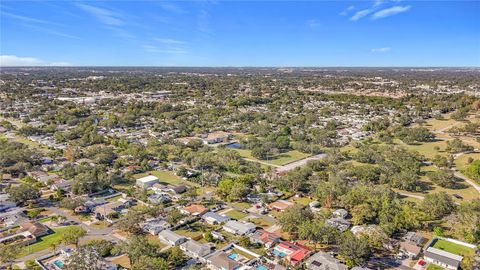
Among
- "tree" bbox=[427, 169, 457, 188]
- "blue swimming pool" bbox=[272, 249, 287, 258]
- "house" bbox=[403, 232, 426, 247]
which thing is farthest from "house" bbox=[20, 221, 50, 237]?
"tree" bbox=[427, 169, 457, 188]

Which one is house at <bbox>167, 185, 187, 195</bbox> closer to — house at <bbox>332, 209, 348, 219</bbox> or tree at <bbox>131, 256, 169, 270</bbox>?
tree at <bbox>131, 256, 169, 270</bbox>

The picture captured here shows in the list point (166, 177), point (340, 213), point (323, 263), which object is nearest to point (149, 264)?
point (323, 263)

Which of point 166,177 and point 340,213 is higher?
point 340,213

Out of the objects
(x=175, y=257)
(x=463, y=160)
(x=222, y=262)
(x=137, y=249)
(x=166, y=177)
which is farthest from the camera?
(x=463, y=160)

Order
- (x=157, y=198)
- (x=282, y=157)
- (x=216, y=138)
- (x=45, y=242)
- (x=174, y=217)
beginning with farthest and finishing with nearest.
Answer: (x=216, y=138) → (x=282, y=157) → (x=157, y=198) → (x=174, y=217) → (x=45, y=242)

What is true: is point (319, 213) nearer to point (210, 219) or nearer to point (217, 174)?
point (210, 219)

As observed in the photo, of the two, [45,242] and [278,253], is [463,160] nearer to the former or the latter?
[278,253]

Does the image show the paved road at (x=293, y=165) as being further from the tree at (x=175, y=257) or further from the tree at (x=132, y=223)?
the tree at (x=175, y=257)

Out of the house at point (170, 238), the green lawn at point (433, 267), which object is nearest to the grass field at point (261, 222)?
the house at point (170, 238)
